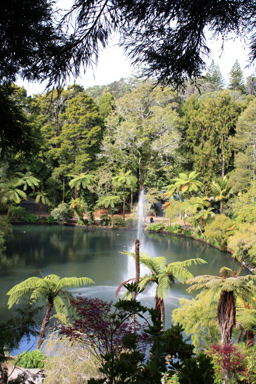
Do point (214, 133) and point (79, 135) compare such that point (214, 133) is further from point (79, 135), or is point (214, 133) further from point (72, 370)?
point (72, 370)

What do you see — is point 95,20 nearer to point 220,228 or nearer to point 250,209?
point 250,209

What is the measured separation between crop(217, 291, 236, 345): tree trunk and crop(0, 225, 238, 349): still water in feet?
8.61

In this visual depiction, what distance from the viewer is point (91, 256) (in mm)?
10469

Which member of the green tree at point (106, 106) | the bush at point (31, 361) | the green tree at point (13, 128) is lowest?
the bush at point (31, 361)

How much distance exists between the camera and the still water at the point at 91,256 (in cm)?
773

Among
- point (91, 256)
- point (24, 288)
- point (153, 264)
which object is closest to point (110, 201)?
point (91, 256)

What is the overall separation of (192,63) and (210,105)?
12415mm

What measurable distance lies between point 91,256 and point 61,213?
4.92 meters

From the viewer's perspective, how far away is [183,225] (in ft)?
46.4

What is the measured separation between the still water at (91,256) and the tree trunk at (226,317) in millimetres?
2624

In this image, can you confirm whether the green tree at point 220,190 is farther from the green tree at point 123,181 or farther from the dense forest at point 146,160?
the green tree at point 123,181

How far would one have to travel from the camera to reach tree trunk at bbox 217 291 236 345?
3.57 meters

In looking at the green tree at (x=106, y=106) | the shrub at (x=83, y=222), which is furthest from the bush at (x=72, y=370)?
the green tree at (x=106, y=106)

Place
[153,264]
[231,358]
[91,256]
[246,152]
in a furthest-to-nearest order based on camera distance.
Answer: [246,152]
[91,256]
[153,264]
[231,358]
